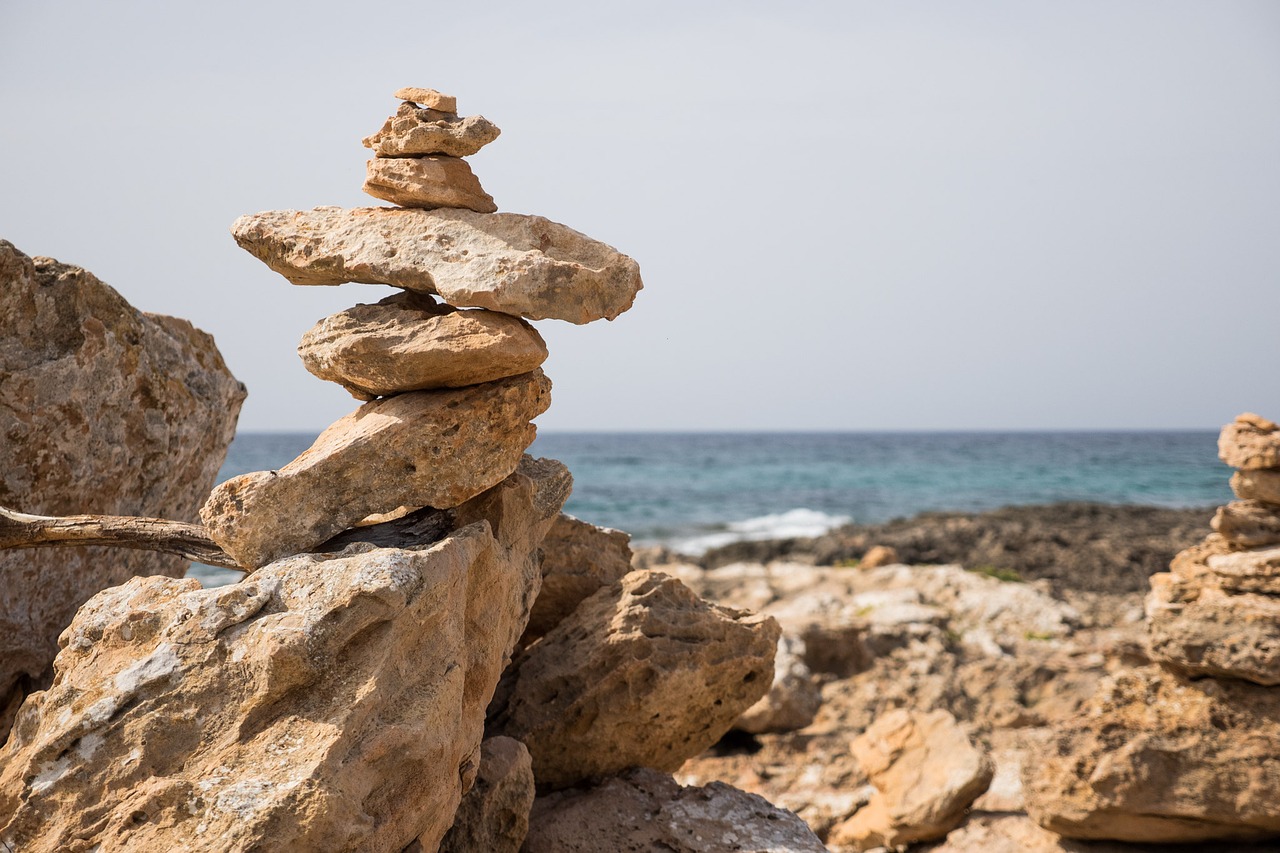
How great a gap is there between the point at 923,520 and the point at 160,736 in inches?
909

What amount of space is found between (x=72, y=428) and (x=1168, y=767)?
686cm

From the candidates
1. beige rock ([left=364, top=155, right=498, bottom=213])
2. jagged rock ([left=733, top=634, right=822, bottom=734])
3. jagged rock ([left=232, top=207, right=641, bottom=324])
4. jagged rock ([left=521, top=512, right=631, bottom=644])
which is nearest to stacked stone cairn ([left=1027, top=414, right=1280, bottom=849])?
jagged rock ([left=733, top=634, right=822, bottom=734])

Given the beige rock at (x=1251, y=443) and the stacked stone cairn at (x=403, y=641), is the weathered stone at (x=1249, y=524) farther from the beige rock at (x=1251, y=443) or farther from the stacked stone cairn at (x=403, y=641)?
the stacked stone cairn at (x=403, y=641)

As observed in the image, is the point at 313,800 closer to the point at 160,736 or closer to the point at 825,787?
the point at 160,736

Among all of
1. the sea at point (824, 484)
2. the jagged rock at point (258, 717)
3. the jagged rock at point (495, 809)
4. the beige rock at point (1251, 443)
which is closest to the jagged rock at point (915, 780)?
the beige rock at point (1251, 443)

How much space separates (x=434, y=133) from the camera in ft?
13.2

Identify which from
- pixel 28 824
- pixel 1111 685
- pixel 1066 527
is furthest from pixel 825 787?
pixel 1066 527

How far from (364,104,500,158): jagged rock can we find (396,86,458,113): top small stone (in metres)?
0.02

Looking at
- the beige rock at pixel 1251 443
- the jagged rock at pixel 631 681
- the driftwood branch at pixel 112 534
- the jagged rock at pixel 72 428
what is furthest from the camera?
the beige rock at pixel 1251 443

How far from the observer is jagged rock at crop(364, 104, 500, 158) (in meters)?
4.04

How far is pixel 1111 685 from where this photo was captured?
6.92m

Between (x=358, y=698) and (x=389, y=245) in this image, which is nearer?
(x=358, y=698)

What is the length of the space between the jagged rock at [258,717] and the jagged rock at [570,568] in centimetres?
193

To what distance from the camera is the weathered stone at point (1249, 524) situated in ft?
22.6
